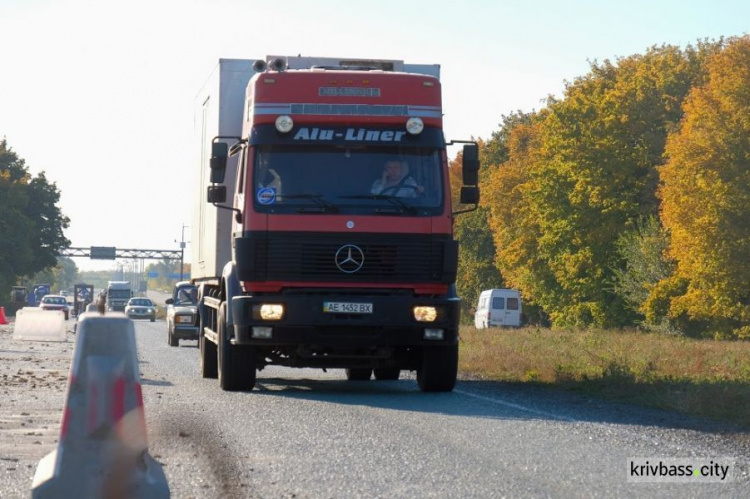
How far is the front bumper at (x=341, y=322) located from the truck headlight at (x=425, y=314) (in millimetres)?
44

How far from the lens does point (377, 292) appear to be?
1537cm

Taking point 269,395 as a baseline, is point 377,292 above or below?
above

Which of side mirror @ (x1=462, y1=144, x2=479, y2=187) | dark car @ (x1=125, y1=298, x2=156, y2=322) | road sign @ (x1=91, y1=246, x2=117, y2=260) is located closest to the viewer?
side mirror @ (x1=462, y1=144, x2=479, y2=187)

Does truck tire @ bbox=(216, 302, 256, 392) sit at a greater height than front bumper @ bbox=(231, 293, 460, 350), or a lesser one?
Answer: lesser

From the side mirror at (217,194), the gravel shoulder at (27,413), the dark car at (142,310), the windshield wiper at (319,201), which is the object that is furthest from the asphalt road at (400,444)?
the dark car at (142,310)

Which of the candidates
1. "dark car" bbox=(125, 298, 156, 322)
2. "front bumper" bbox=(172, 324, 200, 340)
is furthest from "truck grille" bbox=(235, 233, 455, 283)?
"dark car" bbox=(125, 298, 156, 322)

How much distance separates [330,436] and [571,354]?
16387 millimetres

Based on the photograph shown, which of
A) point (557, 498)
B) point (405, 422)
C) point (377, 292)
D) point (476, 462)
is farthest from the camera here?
point (377, 292)

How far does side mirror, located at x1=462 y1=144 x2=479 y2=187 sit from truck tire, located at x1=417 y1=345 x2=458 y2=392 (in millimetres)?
2113

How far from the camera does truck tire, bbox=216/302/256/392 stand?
639 inches

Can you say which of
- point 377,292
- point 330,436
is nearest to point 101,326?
point 330,436

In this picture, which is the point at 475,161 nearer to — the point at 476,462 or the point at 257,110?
the point at 257,110

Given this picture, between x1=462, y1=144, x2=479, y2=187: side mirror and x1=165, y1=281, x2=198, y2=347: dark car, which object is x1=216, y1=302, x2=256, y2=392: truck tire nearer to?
x1=462, y1=144, x2=479, y2=187: side mirror

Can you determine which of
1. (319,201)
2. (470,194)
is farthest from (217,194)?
(470,194)
